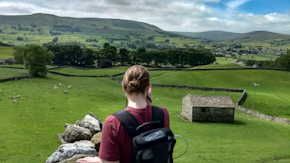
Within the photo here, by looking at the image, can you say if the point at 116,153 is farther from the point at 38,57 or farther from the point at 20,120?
the point at 38,57

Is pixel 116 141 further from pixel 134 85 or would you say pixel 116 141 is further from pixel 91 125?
pixel 91 125

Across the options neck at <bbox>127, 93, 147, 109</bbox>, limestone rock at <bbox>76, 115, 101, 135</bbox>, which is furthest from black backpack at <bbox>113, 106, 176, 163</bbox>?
limestone rock at <bbox>76, 115, 101, 135</bbox>

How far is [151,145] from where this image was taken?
4.18m

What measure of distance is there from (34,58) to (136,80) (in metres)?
57.5

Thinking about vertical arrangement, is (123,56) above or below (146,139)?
below

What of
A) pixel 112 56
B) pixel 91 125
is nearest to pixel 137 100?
pixel 91 125

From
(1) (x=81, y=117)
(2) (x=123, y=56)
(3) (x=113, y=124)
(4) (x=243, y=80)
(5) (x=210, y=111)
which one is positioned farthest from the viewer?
(2) (x=123, y=56)

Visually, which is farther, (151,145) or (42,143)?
(42,143)

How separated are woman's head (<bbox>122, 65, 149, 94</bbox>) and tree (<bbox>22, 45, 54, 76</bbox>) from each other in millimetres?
57223

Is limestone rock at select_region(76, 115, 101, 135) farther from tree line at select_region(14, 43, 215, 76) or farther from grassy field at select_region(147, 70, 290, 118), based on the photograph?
tree line at select_region(14, 43, 215, 76)

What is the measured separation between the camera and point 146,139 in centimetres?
411

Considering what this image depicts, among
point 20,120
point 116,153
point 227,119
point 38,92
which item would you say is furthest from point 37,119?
point 227,119

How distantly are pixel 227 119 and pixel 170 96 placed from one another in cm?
2150

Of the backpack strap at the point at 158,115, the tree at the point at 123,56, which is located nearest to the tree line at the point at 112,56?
the tree at the point at 123,56
